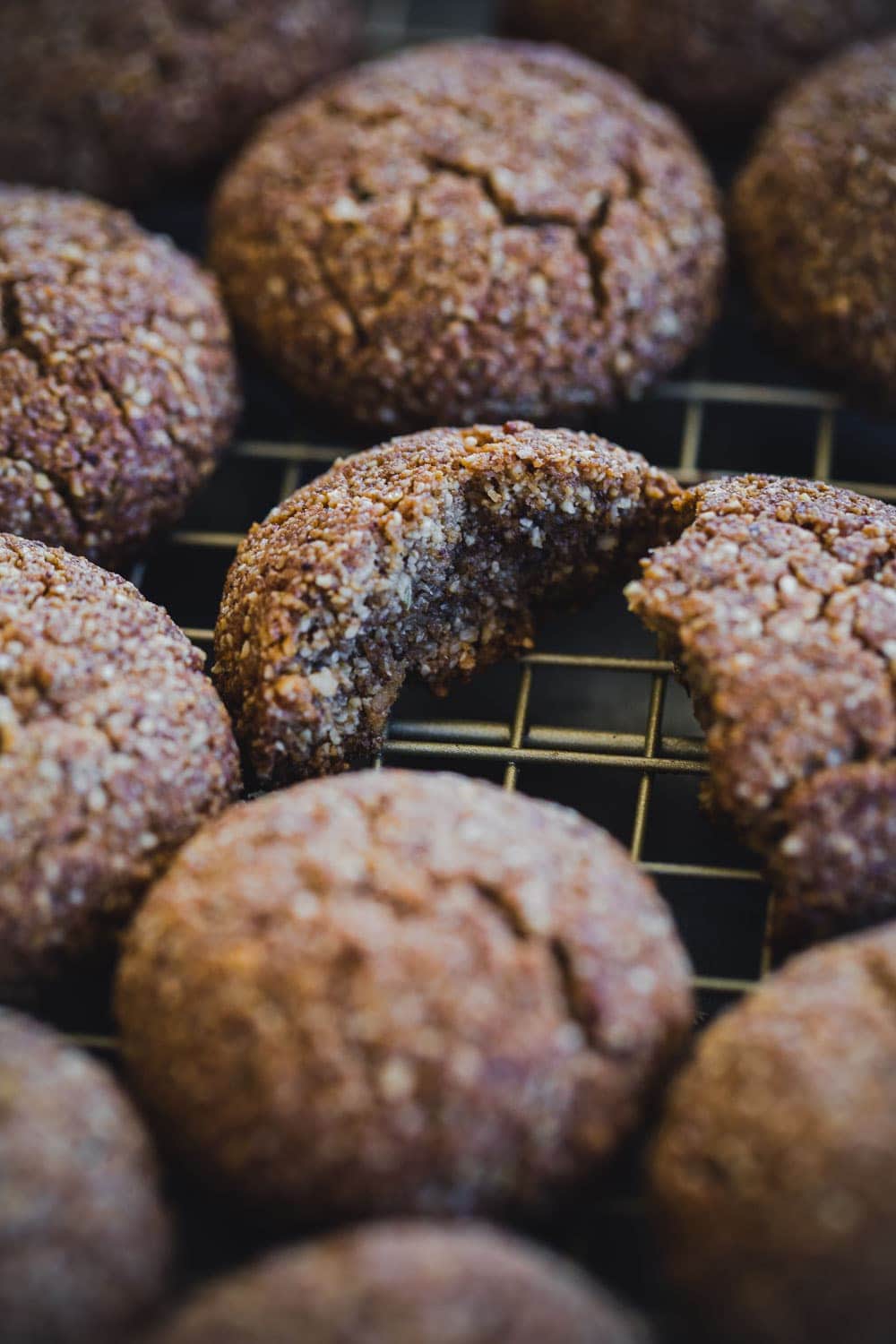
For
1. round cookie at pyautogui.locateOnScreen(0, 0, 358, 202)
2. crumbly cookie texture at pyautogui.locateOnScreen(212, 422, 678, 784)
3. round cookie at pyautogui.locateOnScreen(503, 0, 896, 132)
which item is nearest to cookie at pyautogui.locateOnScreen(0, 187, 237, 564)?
crumbly cookie texture at pyautogui.locateOnScreen(212, 422, 678, 784)

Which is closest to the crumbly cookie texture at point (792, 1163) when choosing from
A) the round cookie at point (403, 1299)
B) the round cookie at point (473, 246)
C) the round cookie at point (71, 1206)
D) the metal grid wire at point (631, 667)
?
the round cookie at point (403, 1299)

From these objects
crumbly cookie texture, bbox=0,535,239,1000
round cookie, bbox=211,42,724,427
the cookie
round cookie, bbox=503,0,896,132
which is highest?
round cookie, bbox=503,0,896,132

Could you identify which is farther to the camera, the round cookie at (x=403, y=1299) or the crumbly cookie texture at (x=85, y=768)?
the crumbly cookie texture at (x=85, y=768)

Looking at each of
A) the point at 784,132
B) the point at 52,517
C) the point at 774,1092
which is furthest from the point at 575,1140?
the point at 784,132

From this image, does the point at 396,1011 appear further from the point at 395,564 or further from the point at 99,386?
the point at 99,386

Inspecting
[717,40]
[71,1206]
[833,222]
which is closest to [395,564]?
[71,1206]

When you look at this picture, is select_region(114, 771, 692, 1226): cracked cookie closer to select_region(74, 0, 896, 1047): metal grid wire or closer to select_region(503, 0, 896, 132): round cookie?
select_region(74, 0, 896, 1047): metal grid wire

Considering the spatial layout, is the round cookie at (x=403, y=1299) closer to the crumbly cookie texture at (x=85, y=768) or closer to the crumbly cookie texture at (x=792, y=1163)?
the crumbly cookie texture at (x=792, y=1163)
